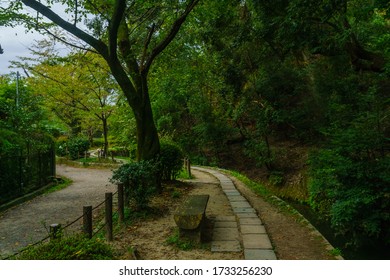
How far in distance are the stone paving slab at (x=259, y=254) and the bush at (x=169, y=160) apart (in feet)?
18.7

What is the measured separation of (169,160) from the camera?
1062 cm

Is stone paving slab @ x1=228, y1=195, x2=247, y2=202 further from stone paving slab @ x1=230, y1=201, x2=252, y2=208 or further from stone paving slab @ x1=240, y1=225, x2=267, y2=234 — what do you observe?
stone paving slab @ x1=240, y1=225, x2=267, y2=234

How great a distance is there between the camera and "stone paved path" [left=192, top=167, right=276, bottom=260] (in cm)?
512

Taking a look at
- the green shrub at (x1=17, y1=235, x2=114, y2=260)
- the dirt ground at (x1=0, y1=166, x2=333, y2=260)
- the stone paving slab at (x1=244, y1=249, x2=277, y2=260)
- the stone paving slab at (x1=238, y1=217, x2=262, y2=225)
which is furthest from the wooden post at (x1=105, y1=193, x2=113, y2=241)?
the stone paving slab at (x1=238, y1=217, x2=262, y2=225)

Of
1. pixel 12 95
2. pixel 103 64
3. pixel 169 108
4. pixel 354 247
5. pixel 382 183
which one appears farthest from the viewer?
pixel 169 108

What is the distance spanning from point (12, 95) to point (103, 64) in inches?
254

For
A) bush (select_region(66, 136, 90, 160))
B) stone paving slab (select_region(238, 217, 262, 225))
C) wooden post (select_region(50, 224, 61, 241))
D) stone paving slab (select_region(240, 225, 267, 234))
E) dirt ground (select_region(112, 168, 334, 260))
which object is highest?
bush (select_region(66, 136, 90, 160))

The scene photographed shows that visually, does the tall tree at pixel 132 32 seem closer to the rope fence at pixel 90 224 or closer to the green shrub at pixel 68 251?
the rope fence at pixel 90 224

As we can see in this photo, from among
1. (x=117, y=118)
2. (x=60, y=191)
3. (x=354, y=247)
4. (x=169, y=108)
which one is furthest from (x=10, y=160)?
(x=169, y=108)

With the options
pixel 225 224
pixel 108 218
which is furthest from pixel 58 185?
pixel 225 224

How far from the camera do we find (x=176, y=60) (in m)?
12.2

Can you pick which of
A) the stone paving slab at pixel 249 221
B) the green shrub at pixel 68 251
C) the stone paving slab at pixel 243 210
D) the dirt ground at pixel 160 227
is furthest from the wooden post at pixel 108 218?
the stone paving slab at pixel 243 210

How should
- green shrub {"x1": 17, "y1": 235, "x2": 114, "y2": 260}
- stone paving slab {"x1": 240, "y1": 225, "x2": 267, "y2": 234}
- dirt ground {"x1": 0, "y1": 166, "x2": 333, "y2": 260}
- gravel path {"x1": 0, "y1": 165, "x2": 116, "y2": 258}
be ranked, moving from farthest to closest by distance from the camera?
gravel path {"x1": 0, "y1": 165, "x2": 116, "y2": 258}, stone paving slab {"x1": 240, "y1": 225, "x2": 267, "y2": 234}, dirt ground {"x1": 0, "y1": 166, "x2": 333, "y2": 260}, green shrub {"x1": 17, "y1": 235, "x2": 114, "y2": 260}
